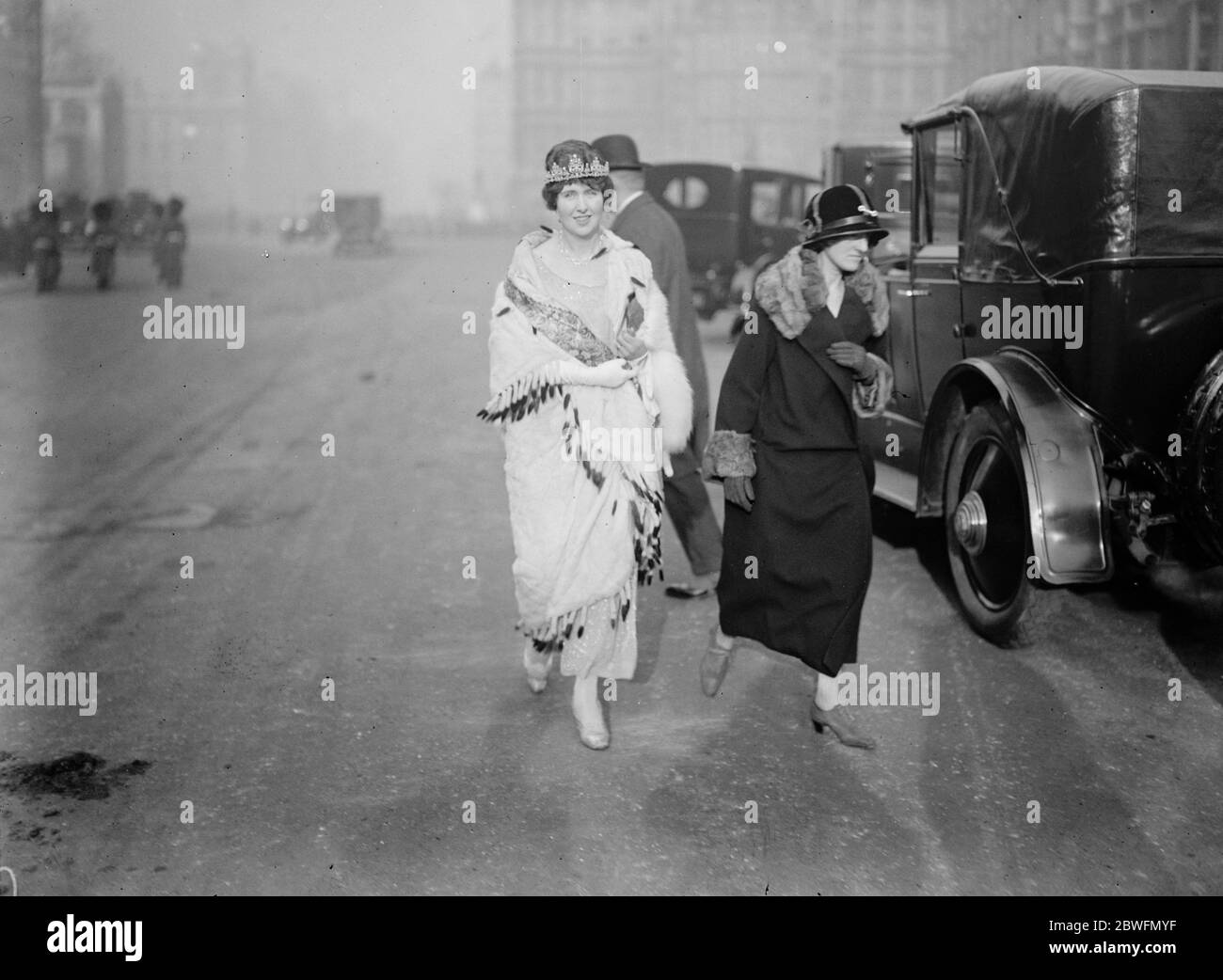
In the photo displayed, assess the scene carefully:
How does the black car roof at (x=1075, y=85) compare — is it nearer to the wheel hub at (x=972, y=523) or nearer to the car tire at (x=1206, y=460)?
the car tire at (x=1206, y=460)

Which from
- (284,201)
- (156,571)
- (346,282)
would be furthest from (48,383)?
(284,201)

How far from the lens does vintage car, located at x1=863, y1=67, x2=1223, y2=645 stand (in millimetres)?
5422

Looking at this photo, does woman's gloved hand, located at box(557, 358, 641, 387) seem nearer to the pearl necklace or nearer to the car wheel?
A: the pearl necklace

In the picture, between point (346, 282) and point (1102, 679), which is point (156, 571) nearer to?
point (1102, 679)

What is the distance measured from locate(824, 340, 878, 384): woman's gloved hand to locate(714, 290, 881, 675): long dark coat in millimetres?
70

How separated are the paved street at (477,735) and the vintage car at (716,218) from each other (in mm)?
14283

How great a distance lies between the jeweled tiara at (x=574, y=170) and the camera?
481 centimetres

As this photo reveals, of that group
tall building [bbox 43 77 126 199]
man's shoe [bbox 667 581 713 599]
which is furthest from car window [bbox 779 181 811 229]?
tall building [bbox 43 77 126 199]

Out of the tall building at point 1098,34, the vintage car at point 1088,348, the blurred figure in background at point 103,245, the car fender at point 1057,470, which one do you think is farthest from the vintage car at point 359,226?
the car fender at point 1057,470

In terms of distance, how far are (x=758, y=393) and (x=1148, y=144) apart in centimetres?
189

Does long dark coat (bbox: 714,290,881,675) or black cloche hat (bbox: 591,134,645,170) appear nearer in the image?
long dark coat (bbox: 714,290,881,675)

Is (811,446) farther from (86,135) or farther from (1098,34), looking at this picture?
(86,135)

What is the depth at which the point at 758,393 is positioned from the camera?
5.09 meters

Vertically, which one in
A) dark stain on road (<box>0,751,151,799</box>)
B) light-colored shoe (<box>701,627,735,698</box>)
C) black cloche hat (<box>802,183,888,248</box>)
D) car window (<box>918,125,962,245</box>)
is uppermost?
car window (<box>918,125,962,245</box>)
